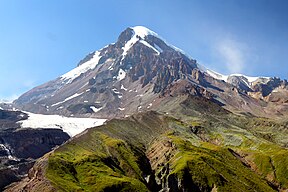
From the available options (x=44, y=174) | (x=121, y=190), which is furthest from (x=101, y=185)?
(x=44, y=174)

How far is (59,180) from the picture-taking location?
193 m

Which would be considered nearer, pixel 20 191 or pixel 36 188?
pixel 36 188

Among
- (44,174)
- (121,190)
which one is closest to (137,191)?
(121,190)

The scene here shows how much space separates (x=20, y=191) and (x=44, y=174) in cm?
1350

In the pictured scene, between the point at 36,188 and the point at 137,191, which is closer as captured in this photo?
the point at 36,188

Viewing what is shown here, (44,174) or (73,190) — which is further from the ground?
(44,174)

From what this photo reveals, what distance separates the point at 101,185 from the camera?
196875 millimetres

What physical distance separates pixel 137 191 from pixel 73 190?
3102cm

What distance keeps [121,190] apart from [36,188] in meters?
37.6

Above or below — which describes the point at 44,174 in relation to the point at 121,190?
above

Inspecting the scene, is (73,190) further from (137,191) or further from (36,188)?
(137,191)

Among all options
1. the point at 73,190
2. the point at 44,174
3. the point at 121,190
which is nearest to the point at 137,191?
the point at 121,190

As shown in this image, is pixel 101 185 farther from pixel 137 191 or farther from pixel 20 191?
pixel 20 191

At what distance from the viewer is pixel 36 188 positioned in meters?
187
